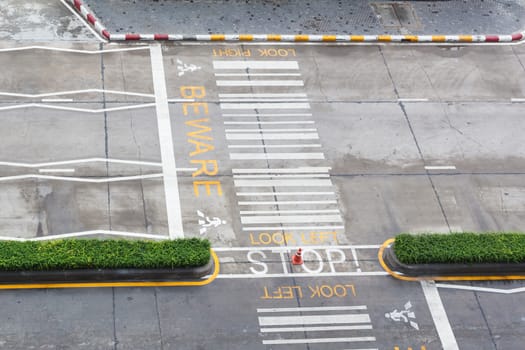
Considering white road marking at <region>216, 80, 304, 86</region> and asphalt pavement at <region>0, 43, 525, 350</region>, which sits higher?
white road marking at <region>216, 80, 304, 86</region>

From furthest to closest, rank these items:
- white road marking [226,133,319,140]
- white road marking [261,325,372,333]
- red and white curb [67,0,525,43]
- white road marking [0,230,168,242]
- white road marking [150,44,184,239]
A: red and white curb [67,0,525,43] → white road marking [226,133,319,140] → white road marking [150,44,184,239] → white road marking [0,230,168,242] → white road marking [261,325,372,333]

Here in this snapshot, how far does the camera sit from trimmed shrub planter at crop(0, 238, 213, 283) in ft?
68.3

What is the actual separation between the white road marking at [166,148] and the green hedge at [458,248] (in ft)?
20.5

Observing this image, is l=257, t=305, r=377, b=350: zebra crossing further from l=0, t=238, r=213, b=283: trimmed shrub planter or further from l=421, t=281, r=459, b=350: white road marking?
l=0, t=238, r=213, b=283: trimmed shrub planter

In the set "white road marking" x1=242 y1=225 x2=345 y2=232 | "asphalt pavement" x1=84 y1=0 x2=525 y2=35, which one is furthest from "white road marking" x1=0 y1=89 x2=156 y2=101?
"white road marking" x1=242 y1=225 x2=345 y2=232

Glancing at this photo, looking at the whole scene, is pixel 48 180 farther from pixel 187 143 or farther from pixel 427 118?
pixel 427 118

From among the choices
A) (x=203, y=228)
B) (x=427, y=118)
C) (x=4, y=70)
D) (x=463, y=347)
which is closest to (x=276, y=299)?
(x=203, y=228)

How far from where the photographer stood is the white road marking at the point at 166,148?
23.4 metres

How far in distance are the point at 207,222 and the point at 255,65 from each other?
26.2ft

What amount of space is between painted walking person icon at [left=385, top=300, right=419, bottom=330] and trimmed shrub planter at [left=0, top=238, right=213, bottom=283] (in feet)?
16.6

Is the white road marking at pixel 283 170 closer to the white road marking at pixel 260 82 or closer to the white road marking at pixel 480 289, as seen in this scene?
the white road marking at pixel 260 82

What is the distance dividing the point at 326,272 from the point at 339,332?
1960 mm

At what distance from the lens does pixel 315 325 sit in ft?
69.4

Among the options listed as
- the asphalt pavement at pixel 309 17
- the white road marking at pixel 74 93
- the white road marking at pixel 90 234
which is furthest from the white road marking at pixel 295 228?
the asphalt pavement at pixel 309 17
